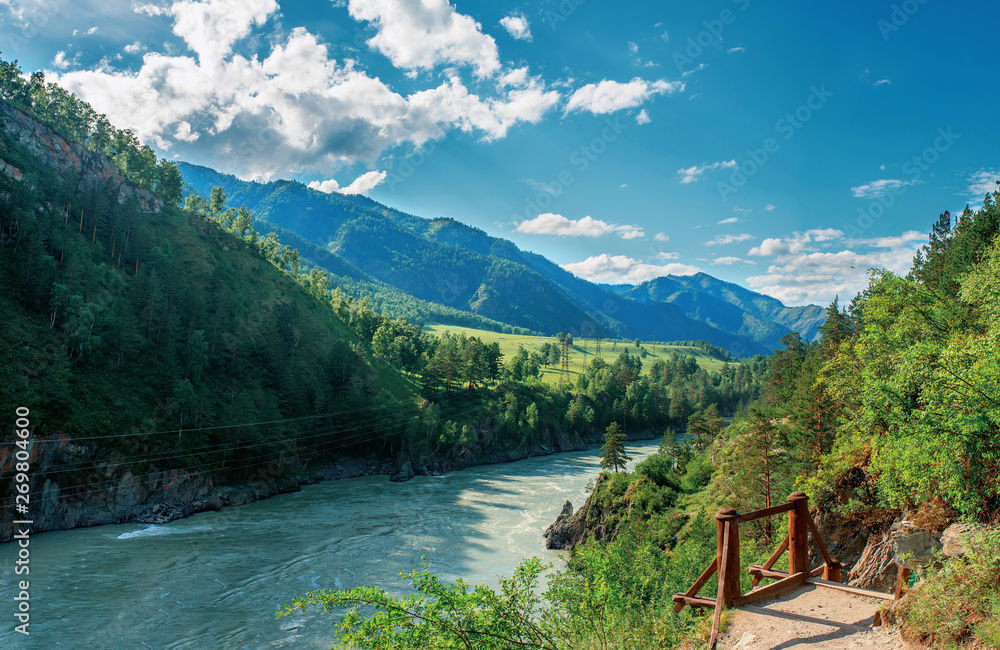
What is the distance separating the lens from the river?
99.1 ft

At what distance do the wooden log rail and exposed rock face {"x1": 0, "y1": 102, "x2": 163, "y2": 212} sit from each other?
4103 inches

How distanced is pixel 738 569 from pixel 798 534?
2.18m

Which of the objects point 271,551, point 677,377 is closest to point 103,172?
point 271,551

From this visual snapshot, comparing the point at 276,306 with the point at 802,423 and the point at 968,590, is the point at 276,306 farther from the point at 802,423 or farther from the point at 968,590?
the point at 968,590

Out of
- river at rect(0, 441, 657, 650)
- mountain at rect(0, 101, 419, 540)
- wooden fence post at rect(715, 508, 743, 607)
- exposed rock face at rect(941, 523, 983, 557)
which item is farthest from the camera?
mountain at rect(0, 101, 419, 540)

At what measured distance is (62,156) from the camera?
8881 centimetres

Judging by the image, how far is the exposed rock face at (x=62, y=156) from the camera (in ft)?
274

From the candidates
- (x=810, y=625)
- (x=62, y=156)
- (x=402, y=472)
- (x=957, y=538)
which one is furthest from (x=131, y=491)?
(x=62, y=156)

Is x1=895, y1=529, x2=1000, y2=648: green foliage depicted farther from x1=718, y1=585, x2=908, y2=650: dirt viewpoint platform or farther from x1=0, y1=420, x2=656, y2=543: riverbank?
x1=0, y1=420, x2=656, y2=543: riverbank

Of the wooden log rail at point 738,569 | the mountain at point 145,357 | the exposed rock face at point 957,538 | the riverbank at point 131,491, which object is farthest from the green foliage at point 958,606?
the mountain at point 145,357

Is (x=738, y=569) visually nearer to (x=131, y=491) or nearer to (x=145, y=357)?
(x=131, y=491)

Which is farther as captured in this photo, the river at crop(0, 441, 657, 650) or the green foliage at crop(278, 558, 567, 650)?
the river at crop(0, 441, 657, 650)

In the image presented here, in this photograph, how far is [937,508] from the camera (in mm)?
12844

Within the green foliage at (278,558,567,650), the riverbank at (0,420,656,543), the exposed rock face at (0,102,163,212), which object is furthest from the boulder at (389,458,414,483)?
the green foliage at (278,558,567,650)
